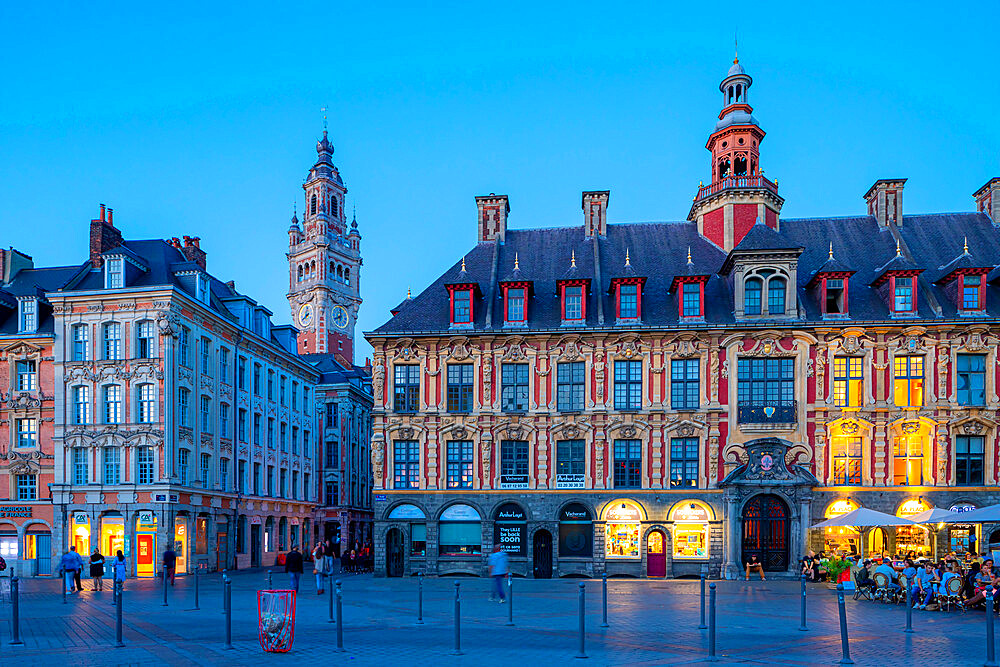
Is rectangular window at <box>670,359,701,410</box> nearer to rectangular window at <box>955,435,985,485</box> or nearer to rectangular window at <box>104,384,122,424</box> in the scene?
rectangular window at <box>955,435,985,485</box>

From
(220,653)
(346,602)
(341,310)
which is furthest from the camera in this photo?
(341,310)

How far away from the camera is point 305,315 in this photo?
12138 cm

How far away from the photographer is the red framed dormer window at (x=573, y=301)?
43.2m

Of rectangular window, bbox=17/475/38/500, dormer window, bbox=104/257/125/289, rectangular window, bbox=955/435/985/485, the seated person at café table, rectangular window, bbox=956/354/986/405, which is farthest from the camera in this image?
rectangular window, bbox=17/475/38/500

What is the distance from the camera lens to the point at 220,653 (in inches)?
645

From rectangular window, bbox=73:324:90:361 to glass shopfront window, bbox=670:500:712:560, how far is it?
29.4m

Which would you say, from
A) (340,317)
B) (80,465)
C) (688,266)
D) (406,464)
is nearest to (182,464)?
(80,465)

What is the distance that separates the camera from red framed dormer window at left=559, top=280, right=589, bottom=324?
43156mm

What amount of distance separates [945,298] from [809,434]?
9034 millimetres

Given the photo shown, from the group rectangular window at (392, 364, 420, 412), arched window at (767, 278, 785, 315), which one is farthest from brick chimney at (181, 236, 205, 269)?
arched window at (767, 278, 785, 315)

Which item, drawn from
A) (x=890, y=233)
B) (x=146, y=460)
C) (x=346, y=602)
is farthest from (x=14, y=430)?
(x=890, y=233)

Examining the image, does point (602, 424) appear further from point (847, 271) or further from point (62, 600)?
point (62, 600)

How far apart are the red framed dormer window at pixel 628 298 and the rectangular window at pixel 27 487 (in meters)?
30.3

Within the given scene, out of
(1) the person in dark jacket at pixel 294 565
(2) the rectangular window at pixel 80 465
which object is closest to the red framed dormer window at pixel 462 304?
(1) the person in dark jacket at pixel 294 565
